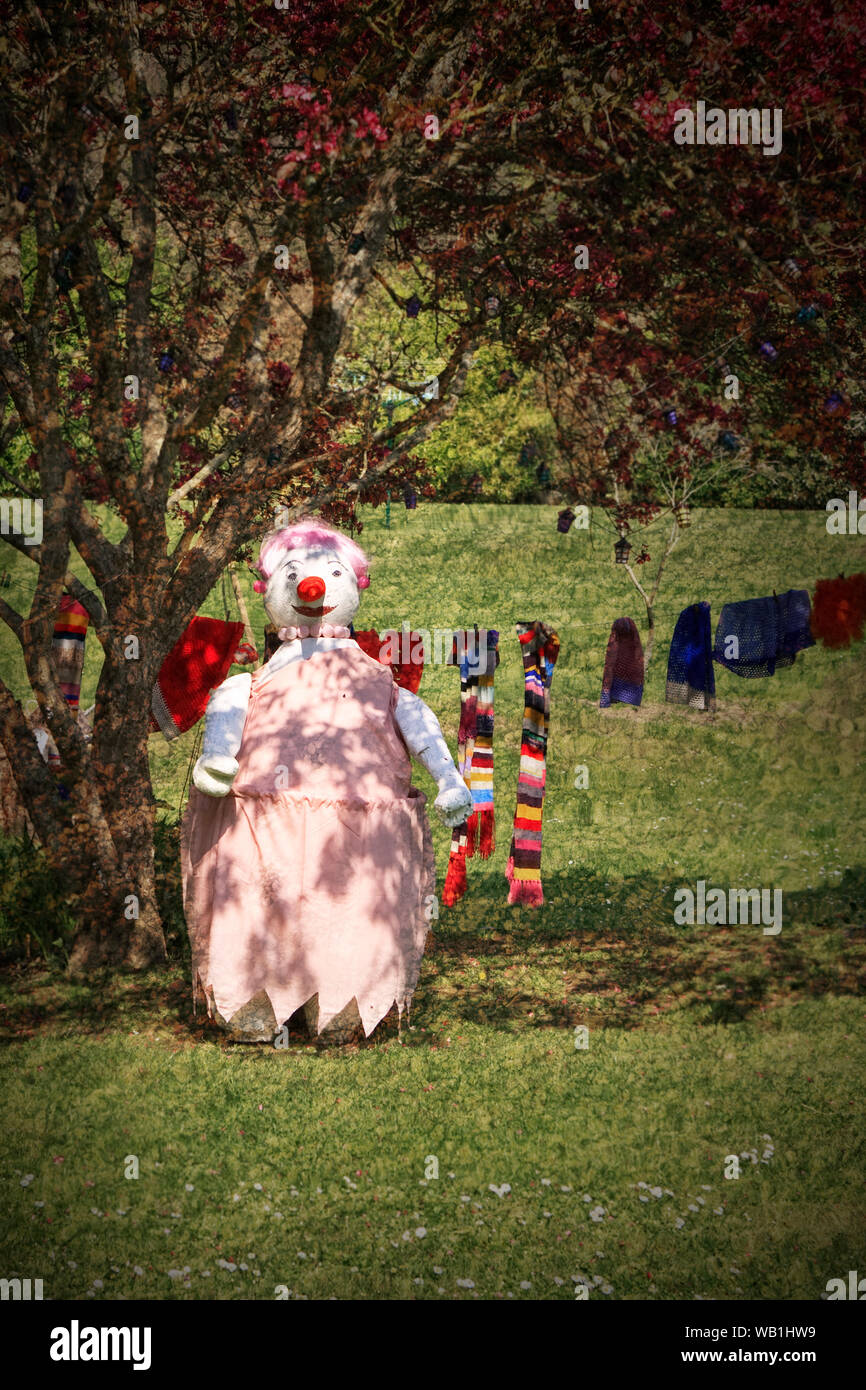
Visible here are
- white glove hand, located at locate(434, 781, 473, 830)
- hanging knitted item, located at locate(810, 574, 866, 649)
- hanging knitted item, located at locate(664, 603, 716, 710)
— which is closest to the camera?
white glove hand, located at locate(434, 781, 473, 830)

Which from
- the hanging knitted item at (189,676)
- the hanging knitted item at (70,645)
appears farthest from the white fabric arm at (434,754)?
the hanging knitted item at (70,645)

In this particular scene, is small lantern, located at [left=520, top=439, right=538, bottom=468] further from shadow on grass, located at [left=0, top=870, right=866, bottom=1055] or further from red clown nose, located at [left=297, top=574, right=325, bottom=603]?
red clown nose, located at [left=297, top=574, right=325, bottom=603]

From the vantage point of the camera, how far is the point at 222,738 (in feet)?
19.8

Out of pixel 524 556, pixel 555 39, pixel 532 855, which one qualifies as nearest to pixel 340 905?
pixel 532 855

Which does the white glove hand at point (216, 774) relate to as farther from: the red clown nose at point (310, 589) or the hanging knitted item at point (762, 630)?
the hanging knitted item at point (762, 630)

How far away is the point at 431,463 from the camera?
23.4 meters

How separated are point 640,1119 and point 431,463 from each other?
19082 millimetres

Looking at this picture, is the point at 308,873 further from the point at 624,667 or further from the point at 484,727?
the point at 624,667

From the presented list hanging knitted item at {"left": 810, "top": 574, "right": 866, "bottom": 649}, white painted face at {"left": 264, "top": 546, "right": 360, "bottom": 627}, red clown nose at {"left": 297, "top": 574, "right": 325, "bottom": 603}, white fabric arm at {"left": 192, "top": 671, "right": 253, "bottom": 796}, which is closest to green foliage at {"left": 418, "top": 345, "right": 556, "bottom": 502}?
hanging knitted item at {"left": 810, "top": 574, "right": 866, "bottom": 649}

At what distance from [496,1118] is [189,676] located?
3799mm

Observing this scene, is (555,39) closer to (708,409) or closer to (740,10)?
(740,10)

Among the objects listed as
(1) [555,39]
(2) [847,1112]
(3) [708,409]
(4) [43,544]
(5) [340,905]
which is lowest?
(2) [847,1112]

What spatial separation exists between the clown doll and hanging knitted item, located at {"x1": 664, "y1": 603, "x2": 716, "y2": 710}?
3.82 metres

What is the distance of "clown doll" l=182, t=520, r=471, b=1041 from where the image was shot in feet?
19.4
